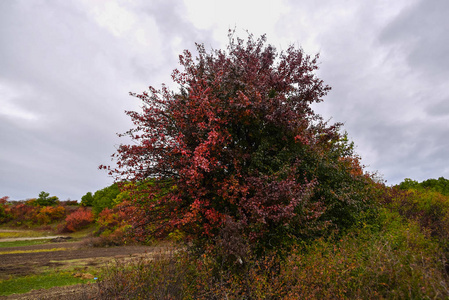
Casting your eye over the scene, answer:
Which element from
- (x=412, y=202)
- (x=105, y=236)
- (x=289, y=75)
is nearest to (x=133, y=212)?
(x=289, y=75)

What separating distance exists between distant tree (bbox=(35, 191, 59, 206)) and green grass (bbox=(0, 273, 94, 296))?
33408 millimetres

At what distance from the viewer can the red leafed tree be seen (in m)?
7.73

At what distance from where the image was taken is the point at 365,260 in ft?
19.3

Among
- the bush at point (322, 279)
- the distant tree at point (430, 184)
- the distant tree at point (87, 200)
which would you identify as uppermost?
the distant tree at point (87, 200)

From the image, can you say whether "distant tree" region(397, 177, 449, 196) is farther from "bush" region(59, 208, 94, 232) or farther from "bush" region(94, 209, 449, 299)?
"bush" region(59, 208, 94, 232)

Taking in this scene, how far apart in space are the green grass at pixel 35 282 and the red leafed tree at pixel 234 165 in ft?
16.3

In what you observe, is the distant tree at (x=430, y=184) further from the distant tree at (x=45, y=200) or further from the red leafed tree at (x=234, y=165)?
the distant tree at (x=45, y=200)

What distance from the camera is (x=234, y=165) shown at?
8797 mm

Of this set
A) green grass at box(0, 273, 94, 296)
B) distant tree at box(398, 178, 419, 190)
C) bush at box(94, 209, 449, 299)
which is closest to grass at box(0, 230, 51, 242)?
green grass at box(0, 273, 94, 296)

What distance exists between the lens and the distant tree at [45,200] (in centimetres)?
3878

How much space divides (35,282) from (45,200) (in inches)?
1382

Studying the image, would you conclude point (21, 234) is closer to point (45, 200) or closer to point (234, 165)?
point (45, 200)

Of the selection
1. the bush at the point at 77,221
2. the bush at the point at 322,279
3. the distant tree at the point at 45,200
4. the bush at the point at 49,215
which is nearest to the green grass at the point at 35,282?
the bush at the point at 322,279

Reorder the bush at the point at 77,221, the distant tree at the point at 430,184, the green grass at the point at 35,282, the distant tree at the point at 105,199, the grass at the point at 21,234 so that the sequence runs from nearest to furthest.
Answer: the green grass at the point at 35,282, the distant tree at the point at 430,184, the grass at the point at 21,234, the distant tree at the point at 105,199, the bush at the point at 77,221
